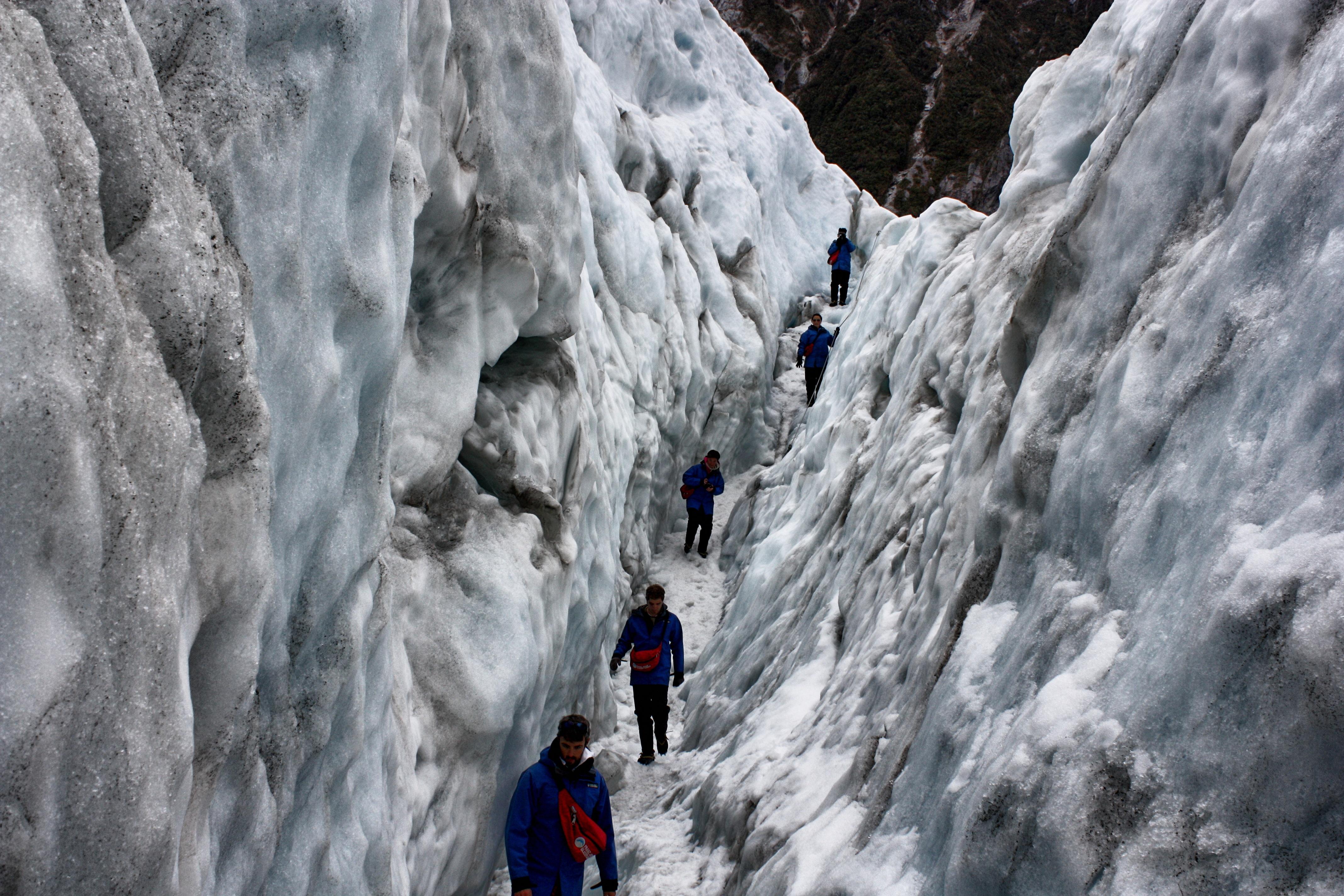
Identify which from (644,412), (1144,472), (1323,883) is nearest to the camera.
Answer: (1323,883)

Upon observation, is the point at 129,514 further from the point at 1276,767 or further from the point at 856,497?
the point at 856,497

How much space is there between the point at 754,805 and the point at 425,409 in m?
2.59

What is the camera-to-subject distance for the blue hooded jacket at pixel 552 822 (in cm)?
407

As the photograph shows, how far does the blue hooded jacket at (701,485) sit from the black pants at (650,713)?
402cm

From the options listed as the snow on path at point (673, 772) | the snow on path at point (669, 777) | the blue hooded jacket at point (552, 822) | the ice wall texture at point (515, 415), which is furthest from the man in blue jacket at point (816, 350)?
the blue hooded jacket at point (552, 822)

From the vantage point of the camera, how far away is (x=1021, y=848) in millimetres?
2477

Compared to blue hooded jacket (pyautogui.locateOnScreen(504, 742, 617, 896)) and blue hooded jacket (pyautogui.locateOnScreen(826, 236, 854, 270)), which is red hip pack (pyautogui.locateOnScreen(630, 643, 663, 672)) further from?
blue hooded jacket (pyautogui.locateOnScreen(826, 236, 854, 270))

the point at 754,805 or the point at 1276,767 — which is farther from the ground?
the point at 754,805

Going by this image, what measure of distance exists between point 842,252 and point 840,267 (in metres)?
0.32

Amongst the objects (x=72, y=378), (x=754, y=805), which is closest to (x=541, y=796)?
(x=754, y=805)

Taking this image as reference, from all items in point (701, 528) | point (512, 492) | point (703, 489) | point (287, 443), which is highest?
point (703, 489)

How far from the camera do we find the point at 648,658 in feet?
20.6

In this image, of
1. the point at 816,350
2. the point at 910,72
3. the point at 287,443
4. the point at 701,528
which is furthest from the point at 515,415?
the point at 910,72

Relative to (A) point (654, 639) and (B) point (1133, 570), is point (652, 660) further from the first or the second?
(B) point (1133, 570)
